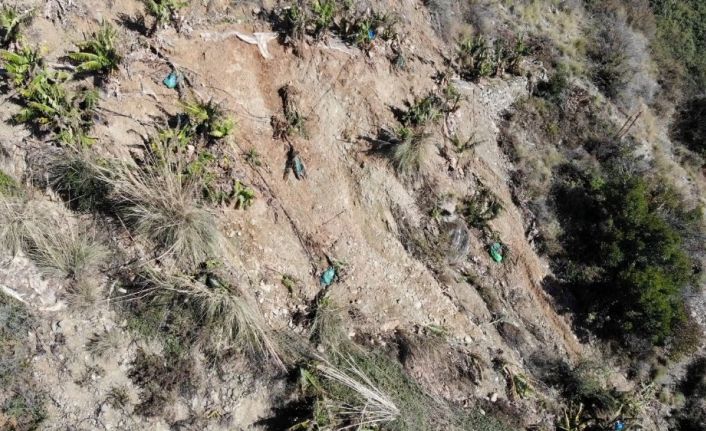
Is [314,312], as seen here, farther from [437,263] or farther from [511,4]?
[511,4]

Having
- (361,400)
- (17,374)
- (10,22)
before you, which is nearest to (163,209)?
(17,374)

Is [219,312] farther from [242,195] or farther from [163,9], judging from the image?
[163,9]

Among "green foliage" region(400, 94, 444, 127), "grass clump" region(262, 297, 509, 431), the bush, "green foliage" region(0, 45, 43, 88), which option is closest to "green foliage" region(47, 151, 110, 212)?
"green foliage" region(0, 45, 43, 88)

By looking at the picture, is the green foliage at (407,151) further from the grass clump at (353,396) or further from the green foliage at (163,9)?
the green foliage at (163,9)

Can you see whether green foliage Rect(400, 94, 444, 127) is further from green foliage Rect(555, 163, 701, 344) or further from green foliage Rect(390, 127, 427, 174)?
green foliage Rect(555, 163, 701, 344)

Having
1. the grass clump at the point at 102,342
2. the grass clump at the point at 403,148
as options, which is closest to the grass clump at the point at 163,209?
the grass clump at the point at 102,342

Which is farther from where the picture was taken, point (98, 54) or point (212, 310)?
point (98, 54)
